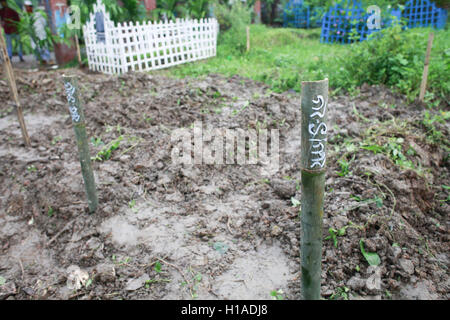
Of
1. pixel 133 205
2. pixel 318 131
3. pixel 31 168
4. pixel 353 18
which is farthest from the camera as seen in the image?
pixel 353 18

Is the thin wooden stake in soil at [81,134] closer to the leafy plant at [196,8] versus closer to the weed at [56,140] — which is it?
the weed at [56,140]

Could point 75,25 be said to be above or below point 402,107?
above

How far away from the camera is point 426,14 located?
11.8 m

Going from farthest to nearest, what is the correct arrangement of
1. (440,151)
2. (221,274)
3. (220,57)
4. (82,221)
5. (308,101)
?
(220,57) < (440,151) < (82,221) < (221,274) < (308,101)

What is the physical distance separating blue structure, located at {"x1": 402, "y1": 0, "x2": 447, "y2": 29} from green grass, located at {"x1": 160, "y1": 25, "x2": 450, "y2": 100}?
91.5 inches

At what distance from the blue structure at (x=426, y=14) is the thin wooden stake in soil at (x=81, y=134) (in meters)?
12.1

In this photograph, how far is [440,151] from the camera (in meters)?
4.10

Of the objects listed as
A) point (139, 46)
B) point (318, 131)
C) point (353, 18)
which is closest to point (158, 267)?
point (318, 131)

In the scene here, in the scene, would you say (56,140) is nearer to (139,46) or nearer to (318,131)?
(318,131)

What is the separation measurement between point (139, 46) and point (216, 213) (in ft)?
22.2

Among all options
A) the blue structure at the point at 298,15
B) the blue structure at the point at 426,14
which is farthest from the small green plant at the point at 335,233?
the blue structure at the point at 298,15
